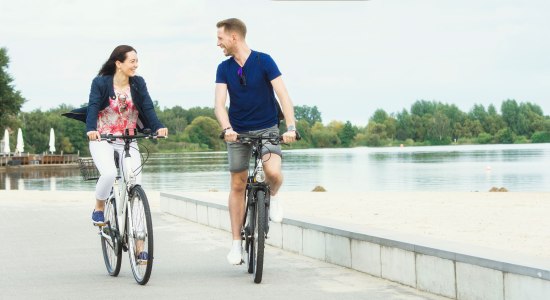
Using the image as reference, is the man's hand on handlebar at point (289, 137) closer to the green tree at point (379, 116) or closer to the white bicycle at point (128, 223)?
the white bicycle at point (128, 223)

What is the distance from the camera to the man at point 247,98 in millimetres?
7062

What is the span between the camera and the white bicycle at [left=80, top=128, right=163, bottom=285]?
22.4 feet

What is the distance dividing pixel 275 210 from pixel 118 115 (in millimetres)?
1448

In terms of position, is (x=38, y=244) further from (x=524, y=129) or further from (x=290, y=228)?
(x=524, y=129)

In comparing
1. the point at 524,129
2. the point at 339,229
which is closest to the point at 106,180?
the point at 339,229

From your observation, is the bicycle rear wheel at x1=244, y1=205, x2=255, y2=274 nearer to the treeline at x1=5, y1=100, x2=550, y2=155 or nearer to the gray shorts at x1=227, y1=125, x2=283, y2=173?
the gray shorts at x1=227, y1=125, x2=283, y2=173

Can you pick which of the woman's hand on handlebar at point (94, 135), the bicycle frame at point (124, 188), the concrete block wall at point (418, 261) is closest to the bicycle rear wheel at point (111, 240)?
the bicycle frame at point (124, 188)

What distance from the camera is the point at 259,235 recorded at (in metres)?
6.77

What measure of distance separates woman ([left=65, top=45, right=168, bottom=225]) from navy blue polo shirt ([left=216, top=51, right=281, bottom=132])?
0.58 m

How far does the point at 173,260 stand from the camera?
8648 millimetres

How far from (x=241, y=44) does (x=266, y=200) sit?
47.0 inches

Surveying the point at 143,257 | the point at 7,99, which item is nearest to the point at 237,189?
the point at 143,257

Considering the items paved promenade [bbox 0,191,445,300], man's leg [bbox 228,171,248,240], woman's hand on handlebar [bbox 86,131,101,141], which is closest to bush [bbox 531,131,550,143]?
paved promenade [bbox 0,191,445,300]

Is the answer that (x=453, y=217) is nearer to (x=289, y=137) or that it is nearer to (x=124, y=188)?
(x=289, y=137)
